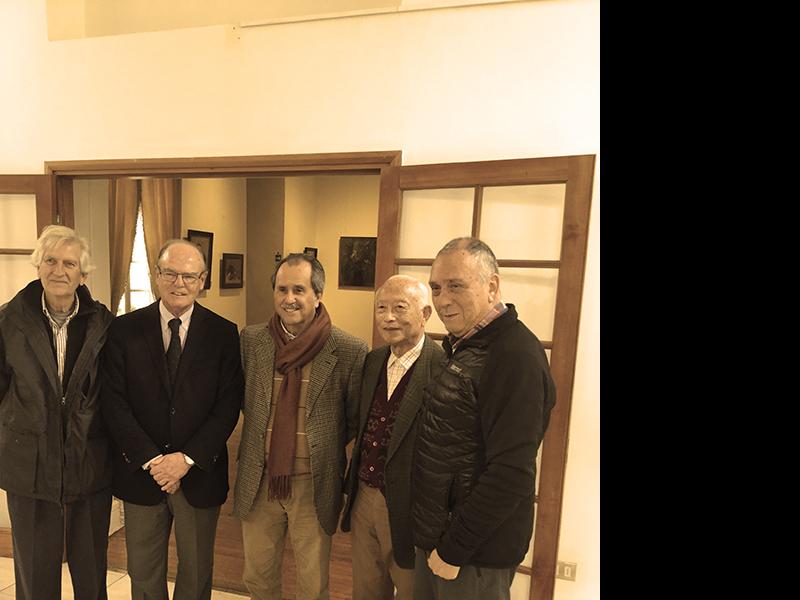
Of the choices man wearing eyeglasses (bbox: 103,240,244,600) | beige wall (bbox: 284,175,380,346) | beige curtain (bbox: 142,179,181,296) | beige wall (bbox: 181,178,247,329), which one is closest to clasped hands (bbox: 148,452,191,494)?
man wearing eyeglasses (bbox: 103,240,244,600)

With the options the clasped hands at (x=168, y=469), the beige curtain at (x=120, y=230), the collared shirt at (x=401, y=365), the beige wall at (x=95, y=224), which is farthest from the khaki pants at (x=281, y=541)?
the beige curtain at (x=120, y=230)

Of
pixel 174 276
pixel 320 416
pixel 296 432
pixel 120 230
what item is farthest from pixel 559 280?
pixel 120 230

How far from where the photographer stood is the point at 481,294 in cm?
133

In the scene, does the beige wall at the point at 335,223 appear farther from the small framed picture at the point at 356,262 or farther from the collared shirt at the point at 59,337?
the collared shirt at the point at 59,337

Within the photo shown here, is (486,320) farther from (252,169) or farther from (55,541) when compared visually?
(55,541)

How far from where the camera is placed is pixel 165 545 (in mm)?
1878

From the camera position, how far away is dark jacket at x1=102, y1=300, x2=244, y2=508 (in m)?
1.77

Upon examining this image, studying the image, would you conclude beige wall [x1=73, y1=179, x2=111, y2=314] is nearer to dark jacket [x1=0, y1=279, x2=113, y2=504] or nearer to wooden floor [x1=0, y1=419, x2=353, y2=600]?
dark jacket [x1=0, y1=279, x2=113, y2=504]

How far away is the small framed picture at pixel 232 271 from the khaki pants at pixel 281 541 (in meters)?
4.07

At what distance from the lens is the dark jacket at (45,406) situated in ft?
5.73

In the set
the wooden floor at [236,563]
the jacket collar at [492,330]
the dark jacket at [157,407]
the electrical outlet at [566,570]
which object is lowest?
the wooden floor at [236,563]

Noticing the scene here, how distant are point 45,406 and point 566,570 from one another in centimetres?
215
